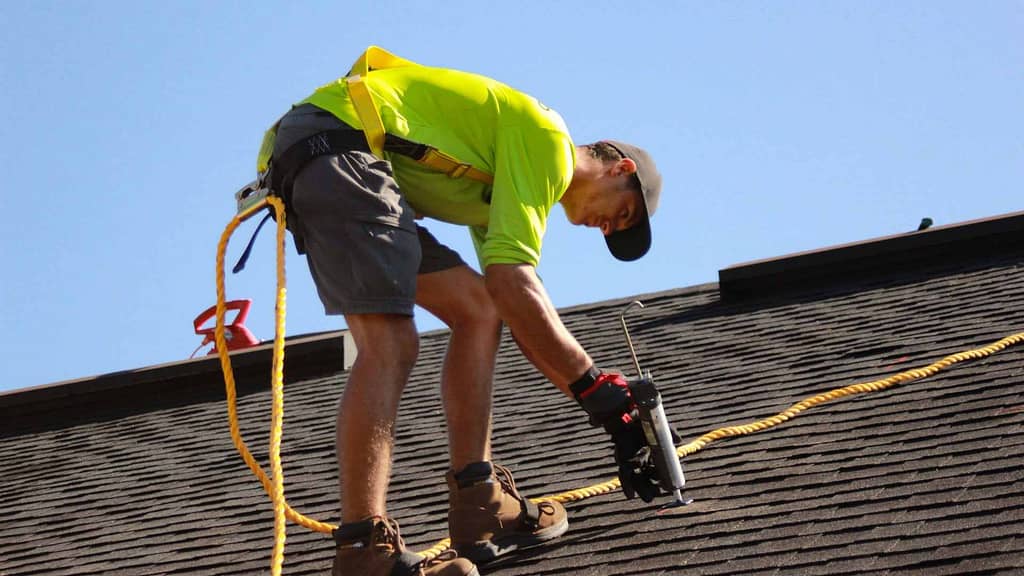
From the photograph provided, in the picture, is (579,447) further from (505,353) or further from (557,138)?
(505,353)

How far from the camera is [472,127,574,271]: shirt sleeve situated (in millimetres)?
3938

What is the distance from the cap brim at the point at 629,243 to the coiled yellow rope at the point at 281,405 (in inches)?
26.6

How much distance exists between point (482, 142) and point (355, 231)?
488 millimetres

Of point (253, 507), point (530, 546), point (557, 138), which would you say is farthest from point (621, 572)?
point (253, 507)

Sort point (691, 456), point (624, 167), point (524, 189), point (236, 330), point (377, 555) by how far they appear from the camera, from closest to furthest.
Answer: point (377, 555)
point (524, 189)
point (624, 167)
point (691, 456)
point (236, 330)

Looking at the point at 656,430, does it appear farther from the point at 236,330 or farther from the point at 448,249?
the point at 236,330

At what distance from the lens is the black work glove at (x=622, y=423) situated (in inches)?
164

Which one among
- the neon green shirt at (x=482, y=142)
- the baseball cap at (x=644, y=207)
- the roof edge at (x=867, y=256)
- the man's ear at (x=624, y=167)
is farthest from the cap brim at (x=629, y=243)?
the roof edge at (x=867, y=256)

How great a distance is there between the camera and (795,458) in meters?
4.55

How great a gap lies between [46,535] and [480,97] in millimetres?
2766

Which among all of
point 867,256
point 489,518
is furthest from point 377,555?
point 867,256

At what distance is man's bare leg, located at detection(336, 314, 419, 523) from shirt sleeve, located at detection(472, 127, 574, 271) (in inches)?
14.1

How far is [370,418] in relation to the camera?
149 inches

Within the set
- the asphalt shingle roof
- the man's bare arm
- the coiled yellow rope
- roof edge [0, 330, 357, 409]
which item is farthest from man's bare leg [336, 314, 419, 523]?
roof edge [0, 330, 357, 409]
